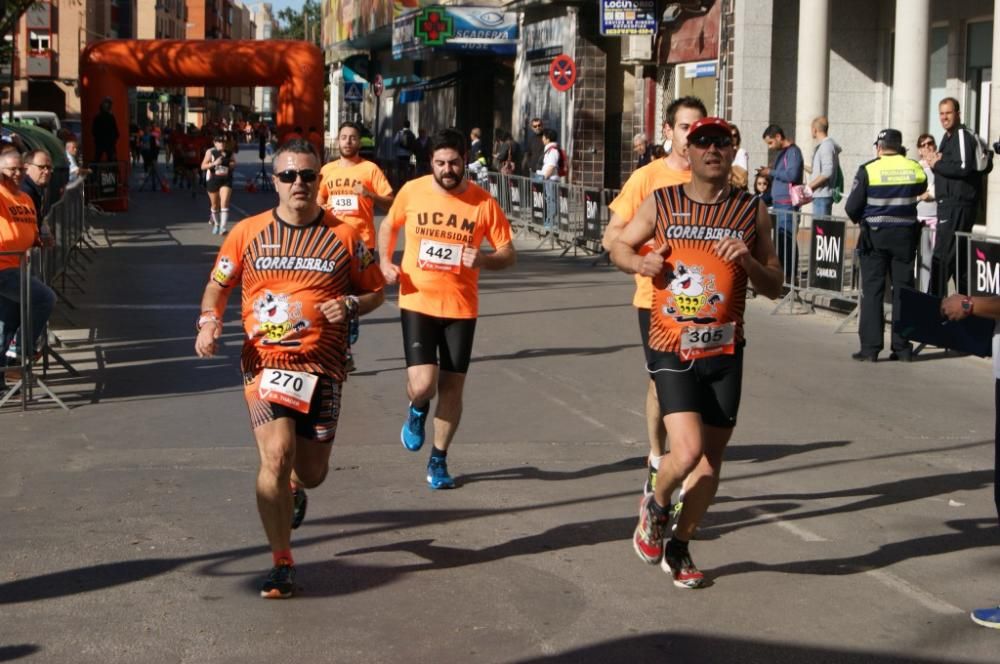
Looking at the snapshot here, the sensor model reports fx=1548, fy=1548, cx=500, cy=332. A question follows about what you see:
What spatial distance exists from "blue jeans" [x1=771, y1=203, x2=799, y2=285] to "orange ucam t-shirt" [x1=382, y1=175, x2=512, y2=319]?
8.69 metres

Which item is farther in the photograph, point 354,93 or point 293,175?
point 354,93

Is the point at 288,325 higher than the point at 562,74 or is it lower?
lower

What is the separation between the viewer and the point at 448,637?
18.7ft

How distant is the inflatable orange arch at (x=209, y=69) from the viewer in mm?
34406

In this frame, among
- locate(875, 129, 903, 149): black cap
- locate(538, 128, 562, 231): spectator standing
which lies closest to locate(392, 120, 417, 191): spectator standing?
locate(538, 128, 562, 231): spectator standing

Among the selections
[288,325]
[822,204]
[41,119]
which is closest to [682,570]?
[288,325]

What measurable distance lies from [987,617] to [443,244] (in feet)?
11.8

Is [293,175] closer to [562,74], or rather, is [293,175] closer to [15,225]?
[15,225]

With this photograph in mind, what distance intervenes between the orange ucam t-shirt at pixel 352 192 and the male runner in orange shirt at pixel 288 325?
5.88 metres

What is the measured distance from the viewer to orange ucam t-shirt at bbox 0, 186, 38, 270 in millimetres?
11062

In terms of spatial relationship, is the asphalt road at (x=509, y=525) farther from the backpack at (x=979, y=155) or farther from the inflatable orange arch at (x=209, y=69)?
the inflatable orange arch at (x=209, y=69)

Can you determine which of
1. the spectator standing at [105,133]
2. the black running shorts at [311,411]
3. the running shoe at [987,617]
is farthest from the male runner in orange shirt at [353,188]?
the spectator standing at [105,133]

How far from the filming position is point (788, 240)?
16953mm

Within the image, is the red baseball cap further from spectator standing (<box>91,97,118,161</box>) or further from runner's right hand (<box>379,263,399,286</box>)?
spectator standing (<box>91,97,118,161</box>)
